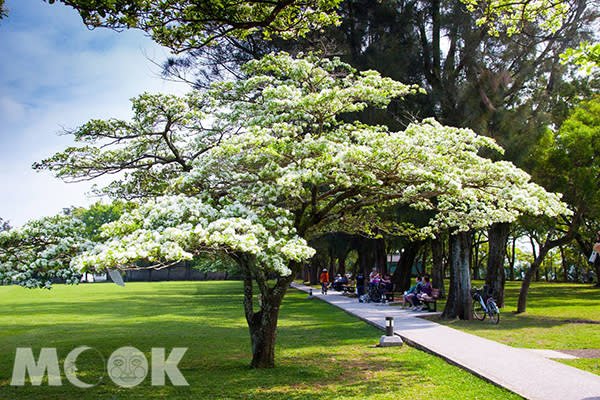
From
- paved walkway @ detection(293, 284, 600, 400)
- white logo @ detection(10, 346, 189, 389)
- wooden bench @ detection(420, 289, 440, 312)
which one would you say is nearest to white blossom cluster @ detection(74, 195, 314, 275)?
white logo @ detection(10, 346, 189, 389)

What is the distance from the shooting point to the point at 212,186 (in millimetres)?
8148

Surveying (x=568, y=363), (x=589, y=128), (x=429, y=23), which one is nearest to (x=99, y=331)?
(x=568, y=363)

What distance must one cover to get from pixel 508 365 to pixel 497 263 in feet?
Result: 37.3

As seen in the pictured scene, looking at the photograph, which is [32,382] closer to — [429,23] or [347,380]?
[347,380]

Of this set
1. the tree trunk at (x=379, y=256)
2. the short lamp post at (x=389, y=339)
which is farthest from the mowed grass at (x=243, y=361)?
the tree trunk at (x=379, y=256)

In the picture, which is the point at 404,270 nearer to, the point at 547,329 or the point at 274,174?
the point at 547,329

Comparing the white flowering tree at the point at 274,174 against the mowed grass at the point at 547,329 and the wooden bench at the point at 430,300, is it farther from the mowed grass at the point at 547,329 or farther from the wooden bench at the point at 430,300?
the wooden bench at the point at 430,300

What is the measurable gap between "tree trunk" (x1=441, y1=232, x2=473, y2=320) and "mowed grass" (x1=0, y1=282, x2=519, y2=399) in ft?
9.96

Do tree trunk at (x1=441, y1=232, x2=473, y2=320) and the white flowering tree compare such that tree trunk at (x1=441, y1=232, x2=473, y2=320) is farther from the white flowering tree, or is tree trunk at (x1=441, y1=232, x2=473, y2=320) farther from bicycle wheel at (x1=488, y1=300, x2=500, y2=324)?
the white flowering tree

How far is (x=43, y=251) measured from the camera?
23.7ft

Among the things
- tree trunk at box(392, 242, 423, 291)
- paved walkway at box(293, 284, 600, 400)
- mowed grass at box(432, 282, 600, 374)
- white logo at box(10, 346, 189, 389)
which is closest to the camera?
paved walkway at box(293, 284, 600, 400)

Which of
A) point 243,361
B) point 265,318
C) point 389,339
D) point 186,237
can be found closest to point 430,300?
point 389,339

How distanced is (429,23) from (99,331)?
14.4m

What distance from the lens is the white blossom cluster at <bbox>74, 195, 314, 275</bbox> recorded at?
5.95m
